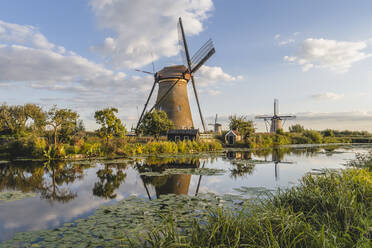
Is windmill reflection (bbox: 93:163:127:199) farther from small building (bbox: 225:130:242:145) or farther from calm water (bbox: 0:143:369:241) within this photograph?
small building (bbox: 225:130:242:145)

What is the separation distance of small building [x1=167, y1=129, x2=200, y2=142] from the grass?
1727 centimetres

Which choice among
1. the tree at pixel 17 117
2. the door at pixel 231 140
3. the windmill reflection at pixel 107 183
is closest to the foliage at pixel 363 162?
the windmill reflection at pixel 107 183

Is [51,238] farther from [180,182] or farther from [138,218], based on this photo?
[180,182]

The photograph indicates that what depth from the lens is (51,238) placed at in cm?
330

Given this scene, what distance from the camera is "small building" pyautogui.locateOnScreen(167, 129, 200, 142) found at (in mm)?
22323

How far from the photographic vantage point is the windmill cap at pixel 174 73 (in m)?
24.4

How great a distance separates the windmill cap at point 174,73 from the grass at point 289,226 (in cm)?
2073

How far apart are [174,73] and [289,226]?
23165 millimetres

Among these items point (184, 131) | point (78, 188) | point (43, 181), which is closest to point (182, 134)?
point (184, 131)

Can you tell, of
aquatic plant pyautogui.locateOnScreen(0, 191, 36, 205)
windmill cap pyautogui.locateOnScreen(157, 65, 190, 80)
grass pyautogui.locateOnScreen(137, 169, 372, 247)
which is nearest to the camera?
grass pyautogui.locateOnScreen(137, 169, 372, 247)

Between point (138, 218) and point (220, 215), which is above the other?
point (220, 215)

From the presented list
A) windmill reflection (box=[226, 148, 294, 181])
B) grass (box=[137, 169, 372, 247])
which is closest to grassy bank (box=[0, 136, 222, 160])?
windmill reflection (box=[226, 148, 294, 181])

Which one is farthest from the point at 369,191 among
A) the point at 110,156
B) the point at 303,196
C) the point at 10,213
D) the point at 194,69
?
the point at 194,69

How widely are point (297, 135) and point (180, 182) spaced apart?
34.8 metres
